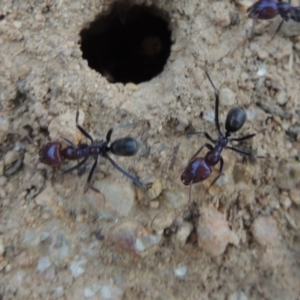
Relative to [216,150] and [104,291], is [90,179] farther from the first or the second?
[216,150]

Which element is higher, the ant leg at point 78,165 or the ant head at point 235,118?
the ant head at point 235,118

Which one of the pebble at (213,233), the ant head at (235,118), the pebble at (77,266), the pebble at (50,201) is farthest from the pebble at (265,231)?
the pebble at (50,201)

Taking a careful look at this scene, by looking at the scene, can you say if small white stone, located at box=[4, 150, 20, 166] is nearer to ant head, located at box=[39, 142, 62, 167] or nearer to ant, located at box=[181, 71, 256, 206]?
ant head, located at box=[39, 142, 62, 167]

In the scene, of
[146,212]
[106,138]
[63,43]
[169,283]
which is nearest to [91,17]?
[63,43]

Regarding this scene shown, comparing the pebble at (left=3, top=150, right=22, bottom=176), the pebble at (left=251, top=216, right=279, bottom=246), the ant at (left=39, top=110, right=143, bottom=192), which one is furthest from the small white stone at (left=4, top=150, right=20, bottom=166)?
the pebble at (left=251, top=216, right=279, bottom=246)

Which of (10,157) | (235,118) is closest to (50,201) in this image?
(10,157)

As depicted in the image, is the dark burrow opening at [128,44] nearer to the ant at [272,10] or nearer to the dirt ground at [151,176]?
the dirt ground at [151,176]
